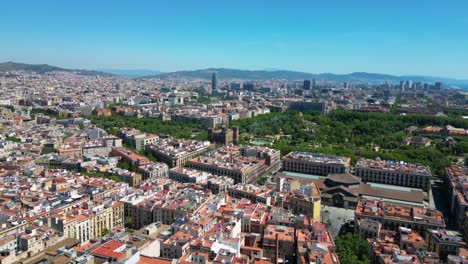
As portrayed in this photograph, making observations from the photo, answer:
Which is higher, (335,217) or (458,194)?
(458,194)

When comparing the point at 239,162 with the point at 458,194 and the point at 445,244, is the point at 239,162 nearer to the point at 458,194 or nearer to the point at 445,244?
the point at 458,194

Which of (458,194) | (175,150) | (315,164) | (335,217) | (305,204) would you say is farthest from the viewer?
(175,150)

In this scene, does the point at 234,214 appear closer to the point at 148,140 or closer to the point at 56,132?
the point at 148,140

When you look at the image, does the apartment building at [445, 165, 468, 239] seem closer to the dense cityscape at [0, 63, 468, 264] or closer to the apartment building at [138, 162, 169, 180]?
the dense cityscape at [0, 63, 468, 264]

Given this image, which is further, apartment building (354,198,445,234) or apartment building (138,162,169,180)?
apartment building (138,162,169,180)

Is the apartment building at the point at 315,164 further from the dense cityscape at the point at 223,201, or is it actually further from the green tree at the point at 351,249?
the green tree at the point at 351,249

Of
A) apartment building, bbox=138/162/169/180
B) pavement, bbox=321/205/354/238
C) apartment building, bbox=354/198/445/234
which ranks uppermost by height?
apartment building, bbox=354/198/445/234

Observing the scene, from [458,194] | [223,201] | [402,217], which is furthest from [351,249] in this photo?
[458,194]

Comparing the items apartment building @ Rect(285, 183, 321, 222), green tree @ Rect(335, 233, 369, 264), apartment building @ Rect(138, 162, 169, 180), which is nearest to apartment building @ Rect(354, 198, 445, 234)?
apartment building @ Rect(285, 183, 321, 222)
